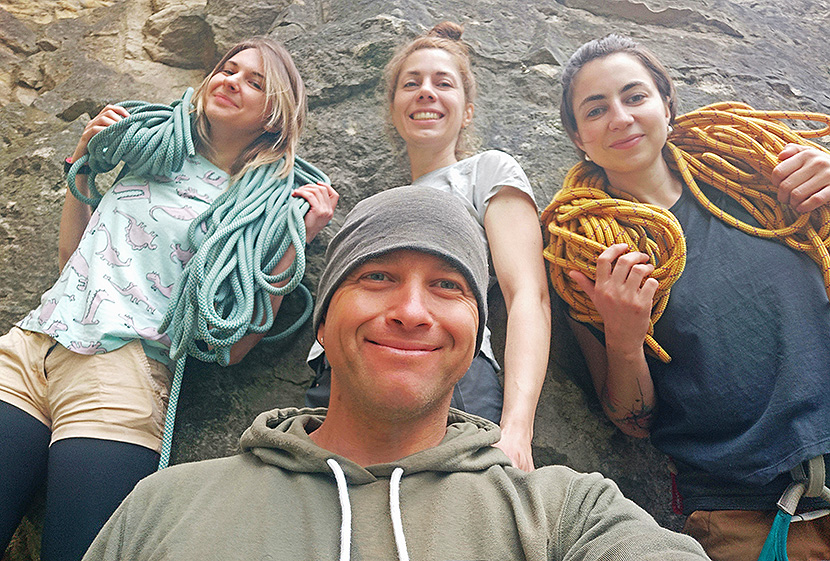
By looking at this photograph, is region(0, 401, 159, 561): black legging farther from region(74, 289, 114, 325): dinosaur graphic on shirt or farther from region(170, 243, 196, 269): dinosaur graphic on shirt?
region(170, 243, 196, 269): dinosaur graphic on shirt

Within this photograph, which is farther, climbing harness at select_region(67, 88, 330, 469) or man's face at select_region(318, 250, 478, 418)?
climbing harness at select_region(67, 88, 330, 469)

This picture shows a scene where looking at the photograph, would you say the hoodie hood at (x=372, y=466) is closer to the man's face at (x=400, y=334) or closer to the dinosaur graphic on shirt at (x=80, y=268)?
the man's face at (x=400, y=334)

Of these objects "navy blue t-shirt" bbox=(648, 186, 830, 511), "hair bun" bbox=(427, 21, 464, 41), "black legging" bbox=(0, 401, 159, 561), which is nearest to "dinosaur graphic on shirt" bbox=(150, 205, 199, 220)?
"black legging" bbox=(0, 401, 159, 561)

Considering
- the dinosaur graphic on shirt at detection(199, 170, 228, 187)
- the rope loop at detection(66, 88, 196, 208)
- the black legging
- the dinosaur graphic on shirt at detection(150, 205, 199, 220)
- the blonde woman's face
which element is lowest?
the black legging

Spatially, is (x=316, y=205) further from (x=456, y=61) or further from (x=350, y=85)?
(x=350, y=85)

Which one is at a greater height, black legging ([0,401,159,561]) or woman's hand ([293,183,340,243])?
woman's hand ([293,183,340,243])

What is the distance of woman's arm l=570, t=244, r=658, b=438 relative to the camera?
162 centimetres

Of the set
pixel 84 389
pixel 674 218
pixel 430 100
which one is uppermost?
pixel 430 100

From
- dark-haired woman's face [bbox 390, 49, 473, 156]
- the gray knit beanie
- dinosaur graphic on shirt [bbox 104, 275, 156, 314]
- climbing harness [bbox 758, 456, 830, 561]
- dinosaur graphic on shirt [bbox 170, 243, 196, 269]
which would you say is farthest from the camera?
dark-haired woman's face [bbox 390, 49, 473, 156]

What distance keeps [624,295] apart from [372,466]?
0.85m

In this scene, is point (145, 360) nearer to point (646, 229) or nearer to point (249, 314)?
point (249, 314)

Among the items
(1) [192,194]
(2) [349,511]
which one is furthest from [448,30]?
(2) [349,511]

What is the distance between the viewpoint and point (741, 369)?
1.55 m

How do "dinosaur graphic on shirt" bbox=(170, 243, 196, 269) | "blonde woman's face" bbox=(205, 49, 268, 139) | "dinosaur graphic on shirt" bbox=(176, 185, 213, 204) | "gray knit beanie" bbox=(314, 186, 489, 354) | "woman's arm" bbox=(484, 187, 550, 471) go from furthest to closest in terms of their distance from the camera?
"blonde woman's face" bbox=(205, 49, 268, 139)
"dinosaur graphic on shirt" bbox=(176, 185, 213, 204)
"dinosaur graphic on shirt" bbox=(170, 243, 196, 269)
"woman's arm" bbox=(484, 187, 550, 471)
"gray knit beanie" bbox=(314, 186, 489, 354)
